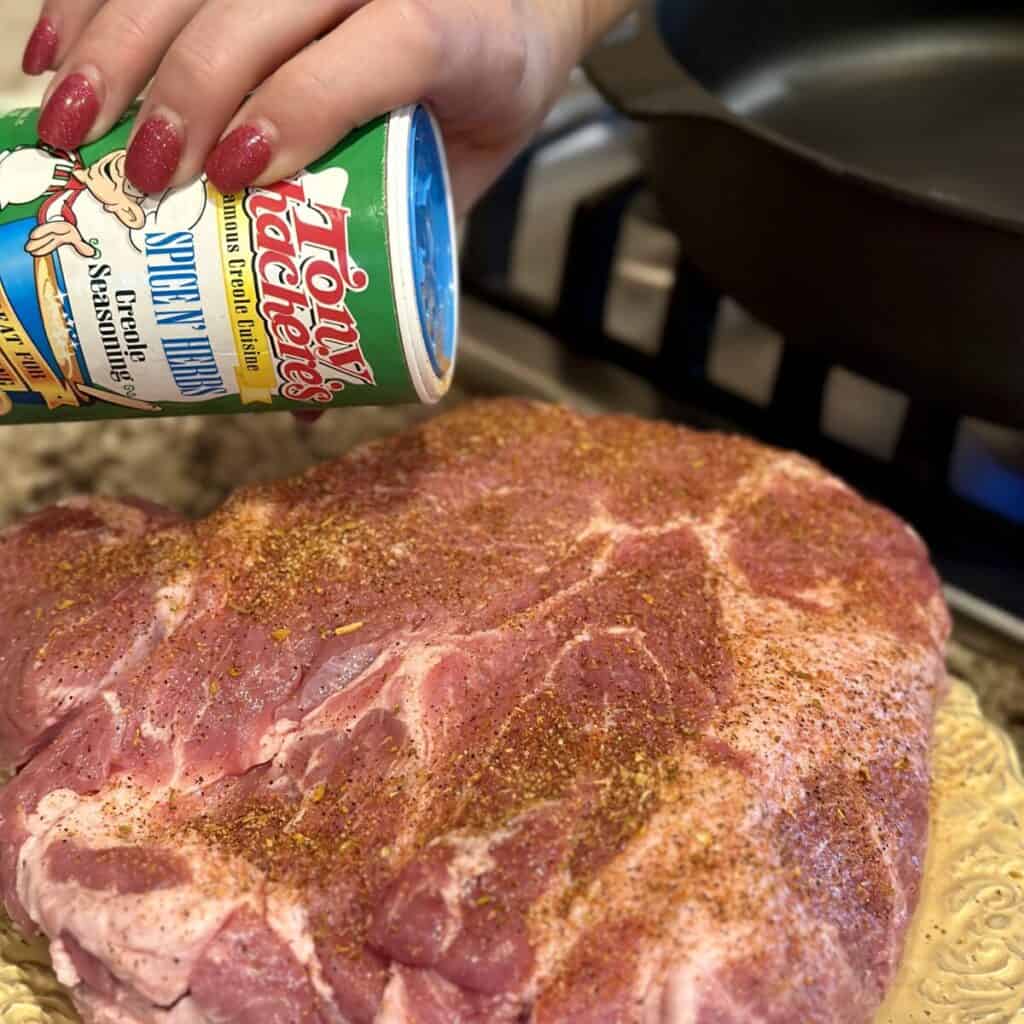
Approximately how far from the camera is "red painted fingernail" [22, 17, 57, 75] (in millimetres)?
1307

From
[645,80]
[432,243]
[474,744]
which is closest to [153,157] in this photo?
[432,243]

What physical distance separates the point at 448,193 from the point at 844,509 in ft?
2.15

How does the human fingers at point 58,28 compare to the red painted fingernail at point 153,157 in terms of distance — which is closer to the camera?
the red painted fingernail at point 153,157

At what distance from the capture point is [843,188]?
142 centimetres

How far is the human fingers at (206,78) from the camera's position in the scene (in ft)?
3.54

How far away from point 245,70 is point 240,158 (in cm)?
14

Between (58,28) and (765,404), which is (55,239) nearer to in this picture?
(58,28)

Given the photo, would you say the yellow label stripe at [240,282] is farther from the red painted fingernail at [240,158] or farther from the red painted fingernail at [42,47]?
the red painted fingernail at [42,47]

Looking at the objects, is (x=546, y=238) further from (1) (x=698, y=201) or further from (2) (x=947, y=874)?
(2) (x=947, y=874)

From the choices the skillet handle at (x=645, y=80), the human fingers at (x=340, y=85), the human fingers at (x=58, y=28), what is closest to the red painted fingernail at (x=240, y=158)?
the human fingers at (x=340, y=85)

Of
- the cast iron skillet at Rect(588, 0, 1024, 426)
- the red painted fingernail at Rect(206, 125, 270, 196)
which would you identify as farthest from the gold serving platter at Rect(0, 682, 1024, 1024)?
the red painted fingernail at Rect(206, 125, 270, 196)

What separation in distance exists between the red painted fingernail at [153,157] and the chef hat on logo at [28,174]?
71 millimetres

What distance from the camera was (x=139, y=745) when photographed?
119 centimetres

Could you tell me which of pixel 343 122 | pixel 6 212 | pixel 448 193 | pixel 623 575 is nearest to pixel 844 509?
pixel 623 575
